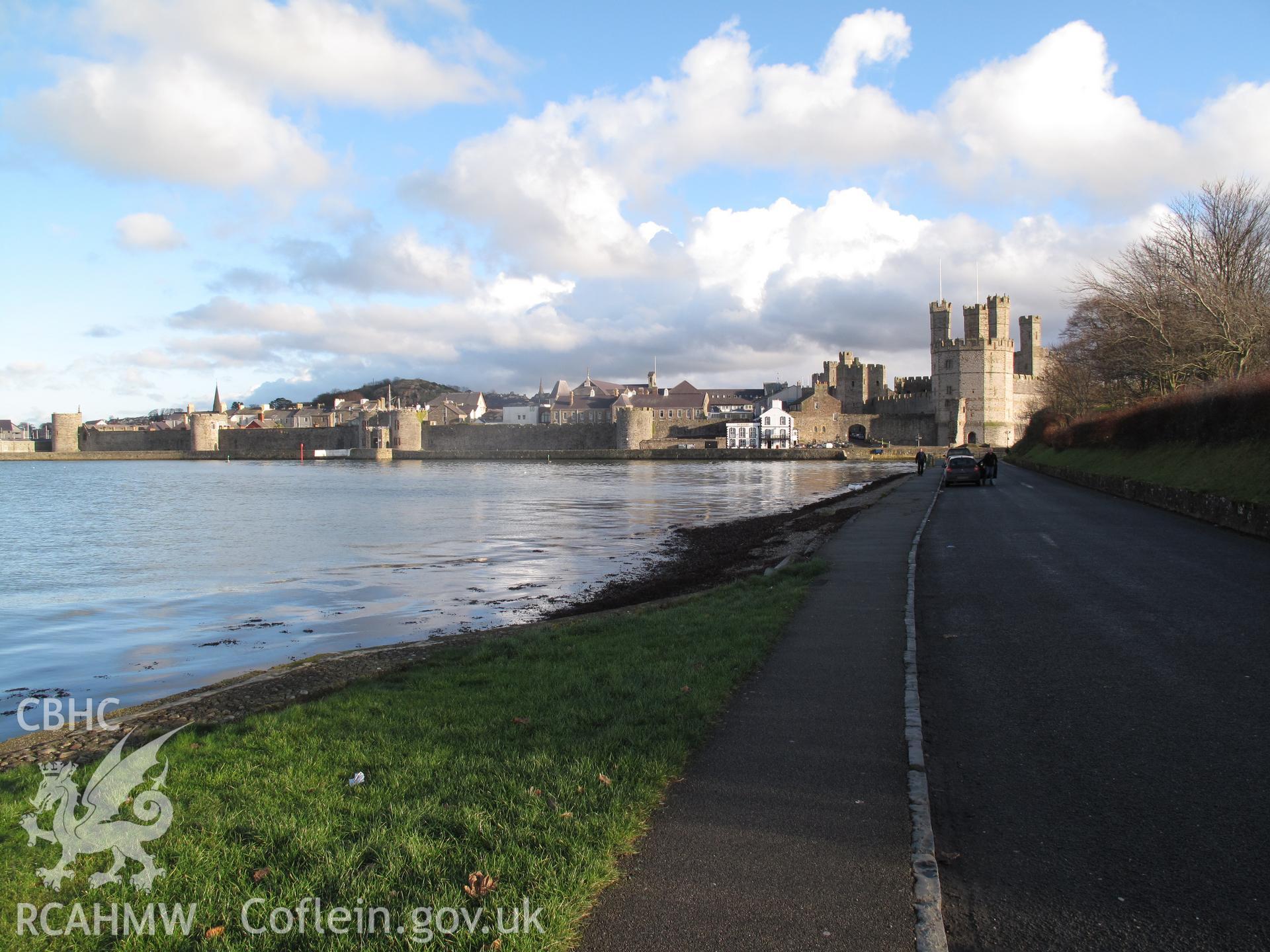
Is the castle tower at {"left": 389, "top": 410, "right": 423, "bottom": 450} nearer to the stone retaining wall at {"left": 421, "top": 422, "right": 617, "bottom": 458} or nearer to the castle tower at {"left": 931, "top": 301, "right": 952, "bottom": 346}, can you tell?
the stone retaining wall at {"left": 421, "top": 422, "right": 617, "bottom": 458}

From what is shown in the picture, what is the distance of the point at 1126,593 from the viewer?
11.0m

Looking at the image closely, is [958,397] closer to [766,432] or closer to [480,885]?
[766,432]

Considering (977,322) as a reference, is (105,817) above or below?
below

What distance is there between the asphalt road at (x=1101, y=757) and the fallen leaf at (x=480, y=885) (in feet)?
6.21

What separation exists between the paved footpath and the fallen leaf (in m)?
0.45

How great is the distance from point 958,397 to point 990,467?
54.6 meters

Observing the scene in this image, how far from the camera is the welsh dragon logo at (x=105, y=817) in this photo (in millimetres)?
3936

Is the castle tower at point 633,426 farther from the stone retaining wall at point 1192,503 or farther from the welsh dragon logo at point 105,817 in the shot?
the welsh dragon logo at point 105,817

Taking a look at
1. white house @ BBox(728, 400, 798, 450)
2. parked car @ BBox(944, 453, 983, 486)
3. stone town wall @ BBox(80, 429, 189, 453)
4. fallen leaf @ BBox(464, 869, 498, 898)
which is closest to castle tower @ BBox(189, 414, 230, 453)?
stone town wall @ BBox(80, 429, 189, 453)

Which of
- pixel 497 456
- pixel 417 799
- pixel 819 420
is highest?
pixel 819 420

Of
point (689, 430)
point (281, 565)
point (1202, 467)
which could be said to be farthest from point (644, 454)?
point (281, 565)

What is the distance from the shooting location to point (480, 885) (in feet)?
11.9

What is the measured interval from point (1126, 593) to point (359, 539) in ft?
71.9

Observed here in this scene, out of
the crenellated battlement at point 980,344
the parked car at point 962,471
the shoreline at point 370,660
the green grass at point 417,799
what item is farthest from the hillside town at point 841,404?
the green grass at point 417,799
